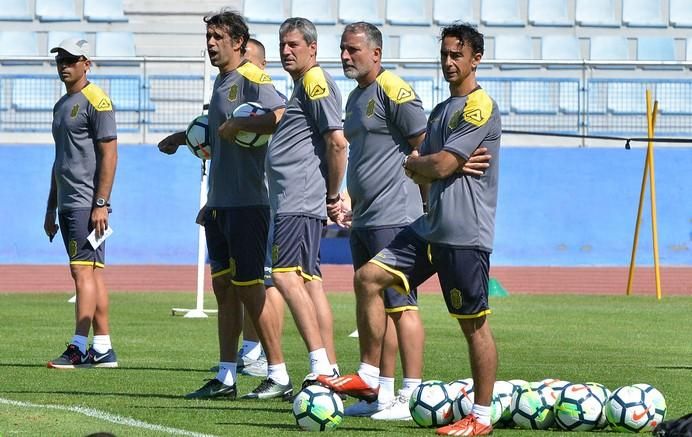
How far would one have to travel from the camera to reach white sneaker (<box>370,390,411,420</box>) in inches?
314

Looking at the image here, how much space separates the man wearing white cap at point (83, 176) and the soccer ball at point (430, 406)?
13.0ft

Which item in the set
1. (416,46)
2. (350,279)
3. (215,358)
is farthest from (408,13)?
(215,358)

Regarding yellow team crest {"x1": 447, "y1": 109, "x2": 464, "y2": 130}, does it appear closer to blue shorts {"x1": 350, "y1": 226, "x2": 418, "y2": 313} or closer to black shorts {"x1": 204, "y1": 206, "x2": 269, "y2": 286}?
blue shorts {"x1": 350, "y1": 226, "x2": 418, "y2": 313}

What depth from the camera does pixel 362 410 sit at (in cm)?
812

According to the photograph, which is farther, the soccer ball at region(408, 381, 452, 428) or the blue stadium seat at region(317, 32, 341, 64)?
the blue stadium seat at region(317, 32, 341, 64)

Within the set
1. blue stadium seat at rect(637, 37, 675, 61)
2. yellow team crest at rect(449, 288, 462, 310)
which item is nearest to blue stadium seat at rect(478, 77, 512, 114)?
blue stadium seat at rect(637, 37, 675, 61)

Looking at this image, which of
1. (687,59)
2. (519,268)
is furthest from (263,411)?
(687,59)

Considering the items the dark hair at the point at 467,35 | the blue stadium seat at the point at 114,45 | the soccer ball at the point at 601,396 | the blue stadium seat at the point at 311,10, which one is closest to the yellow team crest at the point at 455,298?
the soccer ball at the point at 601,396

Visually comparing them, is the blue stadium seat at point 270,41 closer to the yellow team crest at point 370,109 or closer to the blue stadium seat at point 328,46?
the blue stadium seat at point 328,46

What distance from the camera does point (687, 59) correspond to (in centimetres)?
3353

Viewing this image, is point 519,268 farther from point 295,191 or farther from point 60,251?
point 295,191

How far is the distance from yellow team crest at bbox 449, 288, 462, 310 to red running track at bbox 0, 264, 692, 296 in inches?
635

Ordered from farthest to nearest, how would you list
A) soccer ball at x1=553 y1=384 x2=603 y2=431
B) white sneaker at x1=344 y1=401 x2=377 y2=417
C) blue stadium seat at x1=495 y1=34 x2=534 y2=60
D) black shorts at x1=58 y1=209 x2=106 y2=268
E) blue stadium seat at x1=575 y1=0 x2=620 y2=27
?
1. blue stadium seat at x1=575 y1=0 x2=620 y2=27
2. blue stadium seat at x1=495 y1=34 x2=534 y2=60
3. black shorts at x1=58 y1=209 x2=106 y2=268
4. white sneaker at x1=344 y1=401 x2=377 y2=417
5. soccer ball at x1=553 y1=384 x2=603 y2=431

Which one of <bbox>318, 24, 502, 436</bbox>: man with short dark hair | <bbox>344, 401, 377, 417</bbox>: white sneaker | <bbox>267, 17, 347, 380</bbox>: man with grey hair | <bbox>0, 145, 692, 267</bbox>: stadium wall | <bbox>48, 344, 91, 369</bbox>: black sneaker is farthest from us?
<bbox>0, 145, 692, 267</bbox>: stadium wall
